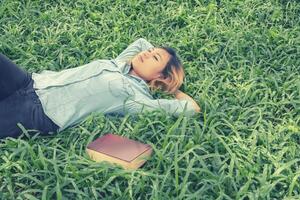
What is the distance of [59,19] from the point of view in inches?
183

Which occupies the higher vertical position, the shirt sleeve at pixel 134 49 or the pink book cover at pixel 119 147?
the shirt sleeve at pixel 134 49

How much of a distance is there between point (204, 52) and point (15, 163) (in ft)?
6.36

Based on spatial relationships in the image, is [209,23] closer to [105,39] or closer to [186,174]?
[105,39]

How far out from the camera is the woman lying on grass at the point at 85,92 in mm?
3305

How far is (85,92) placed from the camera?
3412 millimetres

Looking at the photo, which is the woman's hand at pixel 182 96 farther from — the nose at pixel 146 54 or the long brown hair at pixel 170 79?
the nose at pixel 146 54

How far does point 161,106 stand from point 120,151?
1.73 ft

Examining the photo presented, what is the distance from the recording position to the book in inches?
119

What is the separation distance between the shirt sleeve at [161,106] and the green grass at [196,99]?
0.25ft

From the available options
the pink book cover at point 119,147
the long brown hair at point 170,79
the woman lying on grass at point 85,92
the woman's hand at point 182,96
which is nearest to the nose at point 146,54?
the woman lying on grass at point 85,92

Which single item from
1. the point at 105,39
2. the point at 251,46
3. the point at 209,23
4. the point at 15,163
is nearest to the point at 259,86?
the point at 251,46

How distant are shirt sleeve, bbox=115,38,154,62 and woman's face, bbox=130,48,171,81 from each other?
0.21 m

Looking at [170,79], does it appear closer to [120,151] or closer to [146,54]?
[146,54]

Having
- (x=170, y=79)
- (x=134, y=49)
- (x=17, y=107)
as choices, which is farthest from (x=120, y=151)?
(x=134, y=49)
